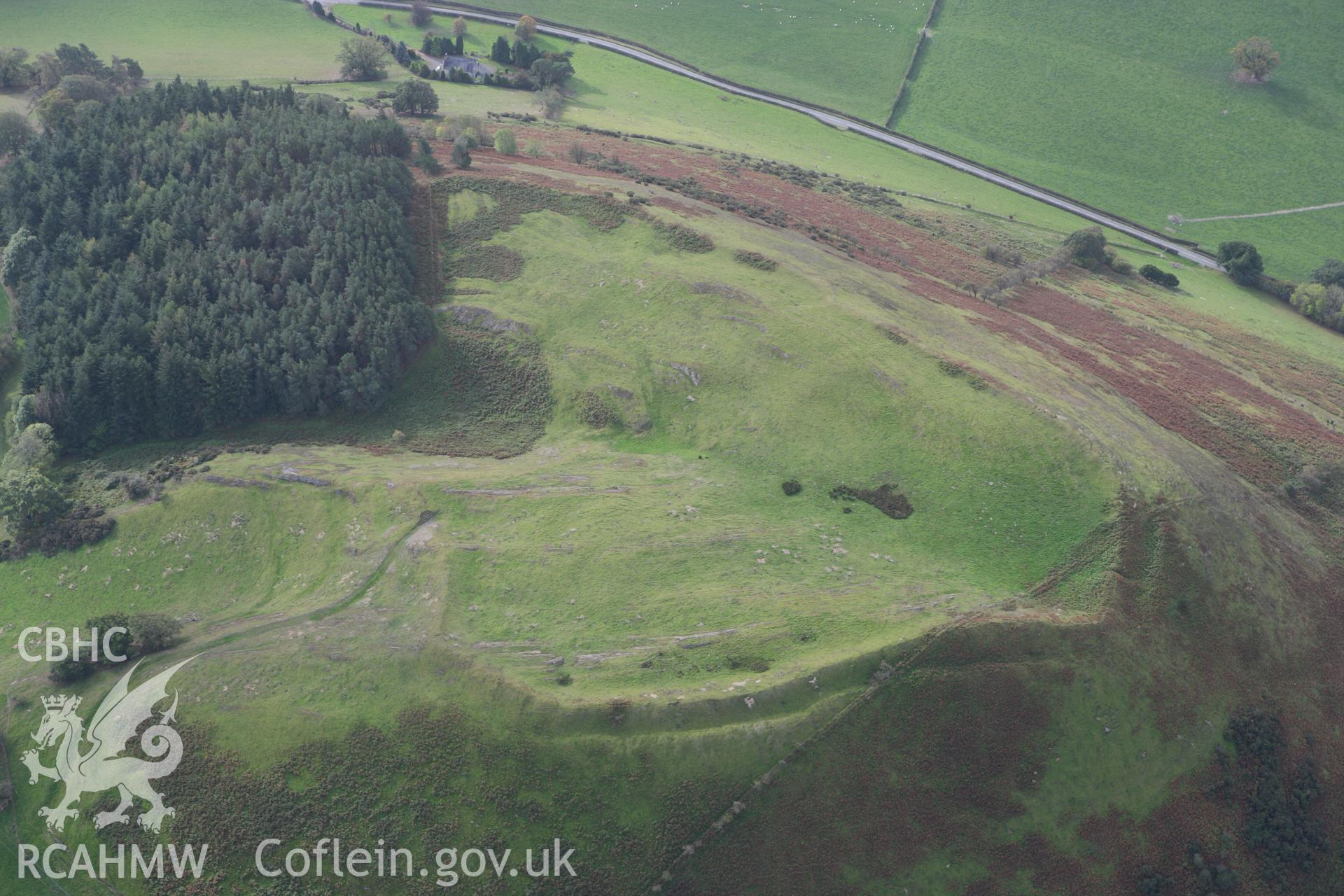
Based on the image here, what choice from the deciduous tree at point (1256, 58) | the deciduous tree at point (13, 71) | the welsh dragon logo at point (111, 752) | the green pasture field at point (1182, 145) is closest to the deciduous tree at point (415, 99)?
the deciduous tree at point (13, 71)

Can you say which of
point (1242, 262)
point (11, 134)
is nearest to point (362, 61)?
point (11, 134)

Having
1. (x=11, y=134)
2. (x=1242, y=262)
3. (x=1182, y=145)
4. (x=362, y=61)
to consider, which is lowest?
(x=11, y=134)

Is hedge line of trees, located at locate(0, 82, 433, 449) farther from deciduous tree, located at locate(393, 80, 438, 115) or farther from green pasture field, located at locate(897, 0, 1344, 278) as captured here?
green pasture field, located at locate(897, 0, 1344, 278)

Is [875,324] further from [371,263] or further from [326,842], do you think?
[326,842]

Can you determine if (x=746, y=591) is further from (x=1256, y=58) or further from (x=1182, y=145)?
(x=1256, y=58)

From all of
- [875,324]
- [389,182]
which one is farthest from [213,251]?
[875,324]

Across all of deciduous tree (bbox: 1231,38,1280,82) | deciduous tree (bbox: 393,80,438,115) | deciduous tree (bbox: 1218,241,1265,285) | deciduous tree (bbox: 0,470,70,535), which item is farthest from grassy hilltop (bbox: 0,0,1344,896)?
deciduous tree (bbox: 1231,38,1280,82)
